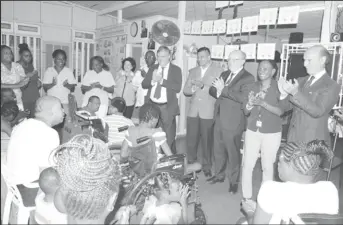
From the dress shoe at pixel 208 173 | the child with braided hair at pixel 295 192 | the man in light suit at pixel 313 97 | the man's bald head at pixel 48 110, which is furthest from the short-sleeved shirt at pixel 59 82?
the child with braided hair at pixel 295 192

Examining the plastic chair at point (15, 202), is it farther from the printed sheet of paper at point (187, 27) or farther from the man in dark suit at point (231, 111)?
the printed sheet of paper at point (187, 27)

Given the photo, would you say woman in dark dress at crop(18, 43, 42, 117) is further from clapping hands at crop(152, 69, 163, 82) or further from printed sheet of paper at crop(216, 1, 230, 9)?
printed sheet of paper at crop(216, 1, 230, 9)

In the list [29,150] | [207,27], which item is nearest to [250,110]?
[29,150]

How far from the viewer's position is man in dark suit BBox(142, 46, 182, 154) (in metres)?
3.96

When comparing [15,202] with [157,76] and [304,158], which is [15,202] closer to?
[304,158]

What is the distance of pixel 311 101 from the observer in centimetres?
233

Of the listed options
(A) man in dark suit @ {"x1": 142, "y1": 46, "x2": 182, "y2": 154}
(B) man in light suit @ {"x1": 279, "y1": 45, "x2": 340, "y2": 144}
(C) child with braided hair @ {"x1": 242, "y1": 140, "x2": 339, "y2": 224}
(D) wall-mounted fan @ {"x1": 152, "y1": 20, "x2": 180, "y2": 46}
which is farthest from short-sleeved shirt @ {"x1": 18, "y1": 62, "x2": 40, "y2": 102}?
(C) child with braided hair @ {"x1": 242, "y1": 140, "x2": 339, "y2": 224}

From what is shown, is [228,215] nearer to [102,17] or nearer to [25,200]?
[25,200]

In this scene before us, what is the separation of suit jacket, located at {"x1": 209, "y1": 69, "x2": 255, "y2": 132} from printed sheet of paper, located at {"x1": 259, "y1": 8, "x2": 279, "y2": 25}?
39.7 inches

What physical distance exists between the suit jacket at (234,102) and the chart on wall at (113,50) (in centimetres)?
440

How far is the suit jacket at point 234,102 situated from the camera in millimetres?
3168

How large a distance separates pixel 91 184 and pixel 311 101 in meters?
1.84

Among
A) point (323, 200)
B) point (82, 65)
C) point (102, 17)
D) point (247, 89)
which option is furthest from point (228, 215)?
point (102, 17)

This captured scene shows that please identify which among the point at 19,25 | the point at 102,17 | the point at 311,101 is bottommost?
the point at 311,101
